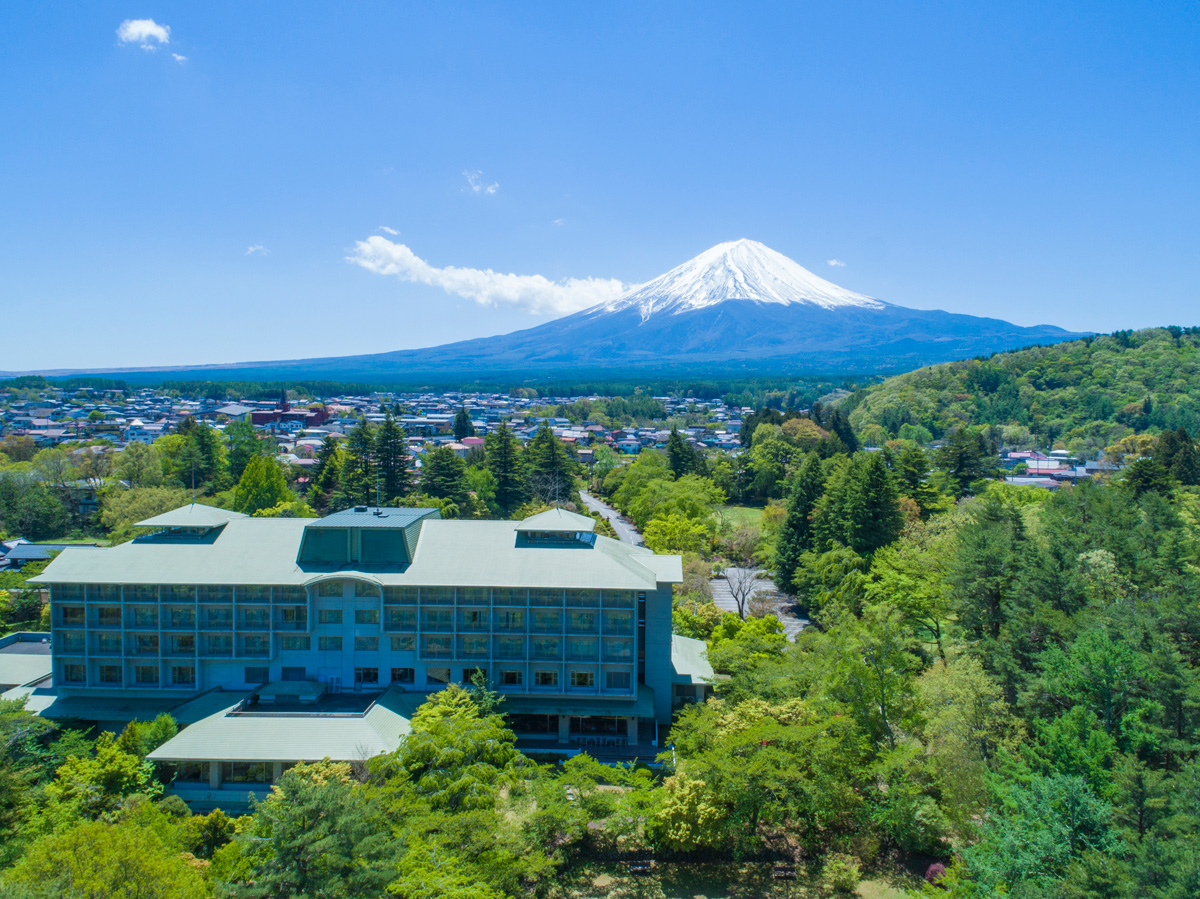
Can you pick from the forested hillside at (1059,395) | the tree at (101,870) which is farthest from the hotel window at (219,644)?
the forested hillside at (1059,395)

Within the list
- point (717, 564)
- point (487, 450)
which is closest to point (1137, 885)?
point (717, 564)

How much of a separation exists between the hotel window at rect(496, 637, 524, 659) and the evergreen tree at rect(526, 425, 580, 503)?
95.8 ft

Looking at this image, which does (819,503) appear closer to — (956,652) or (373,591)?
(956,652)

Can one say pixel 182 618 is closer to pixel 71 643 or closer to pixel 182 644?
pixel 182 644

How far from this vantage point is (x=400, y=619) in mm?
24125

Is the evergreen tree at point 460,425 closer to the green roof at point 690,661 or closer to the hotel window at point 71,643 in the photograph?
the green roof at point 690,661

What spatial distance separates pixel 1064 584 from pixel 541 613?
1695 cm

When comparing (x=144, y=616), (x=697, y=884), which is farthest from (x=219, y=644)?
(x=697, y=884)

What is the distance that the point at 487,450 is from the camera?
53188 mm

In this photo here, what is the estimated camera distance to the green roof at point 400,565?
77.8ft

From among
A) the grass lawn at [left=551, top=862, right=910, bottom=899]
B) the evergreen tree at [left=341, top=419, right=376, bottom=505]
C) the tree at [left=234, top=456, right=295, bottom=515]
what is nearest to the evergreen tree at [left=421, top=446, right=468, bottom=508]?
the evergreen tree at [left=341, top=419, right=376, bottom=505]

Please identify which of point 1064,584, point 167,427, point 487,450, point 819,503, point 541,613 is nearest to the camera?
point 1064,584

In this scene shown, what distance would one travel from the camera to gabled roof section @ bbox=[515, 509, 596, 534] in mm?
25766

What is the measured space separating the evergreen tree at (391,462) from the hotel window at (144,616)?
24.6m
